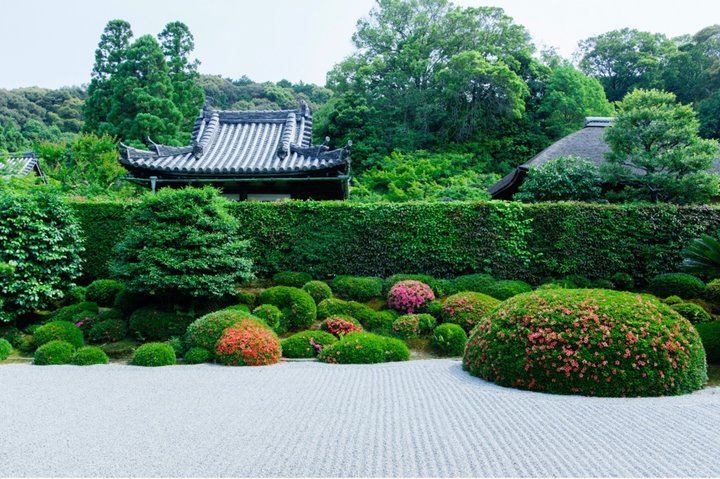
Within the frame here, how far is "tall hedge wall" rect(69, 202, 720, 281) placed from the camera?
11.7 m

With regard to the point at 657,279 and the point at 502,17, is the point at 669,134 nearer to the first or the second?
the point at 657,279

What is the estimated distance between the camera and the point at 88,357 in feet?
26.6

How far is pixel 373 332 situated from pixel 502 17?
3048 cm

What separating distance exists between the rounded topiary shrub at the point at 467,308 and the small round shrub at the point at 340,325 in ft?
6.03

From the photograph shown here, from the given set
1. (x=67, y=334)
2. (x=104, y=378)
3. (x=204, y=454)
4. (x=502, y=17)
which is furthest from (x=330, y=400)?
(x=502, y=17)

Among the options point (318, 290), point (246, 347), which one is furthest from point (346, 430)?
point (318, 290)

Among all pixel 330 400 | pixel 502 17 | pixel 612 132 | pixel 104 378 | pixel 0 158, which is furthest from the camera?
pixel 502 17

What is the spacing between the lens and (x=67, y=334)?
29.3 ft

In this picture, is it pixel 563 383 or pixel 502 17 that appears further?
pixel 502 17

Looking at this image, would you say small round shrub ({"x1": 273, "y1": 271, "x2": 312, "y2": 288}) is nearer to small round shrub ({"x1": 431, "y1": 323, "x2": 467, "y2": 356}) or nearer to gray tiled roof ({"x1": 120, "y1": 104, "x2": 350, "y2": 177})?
gray tiled roof ({"x1": 120, "y1": 104, "x2": 350, "y2": 177})

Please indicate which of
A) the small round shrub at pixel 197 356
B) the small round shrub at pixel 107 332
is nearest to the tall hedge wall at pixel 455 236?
the small round shrub at pixel 107 332

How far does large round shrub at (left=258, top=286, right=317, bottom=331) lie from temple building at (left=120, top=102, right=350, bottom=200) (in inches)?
126

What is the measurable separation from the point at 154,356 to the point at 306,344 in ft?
8.42

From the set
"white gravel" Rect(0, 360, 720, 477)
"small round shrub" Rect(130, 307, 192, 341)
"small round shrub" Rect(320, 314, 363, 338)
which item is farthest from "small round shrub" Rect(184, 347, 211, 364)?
"small round shrub" Rect(320, 314, 363, 338)
